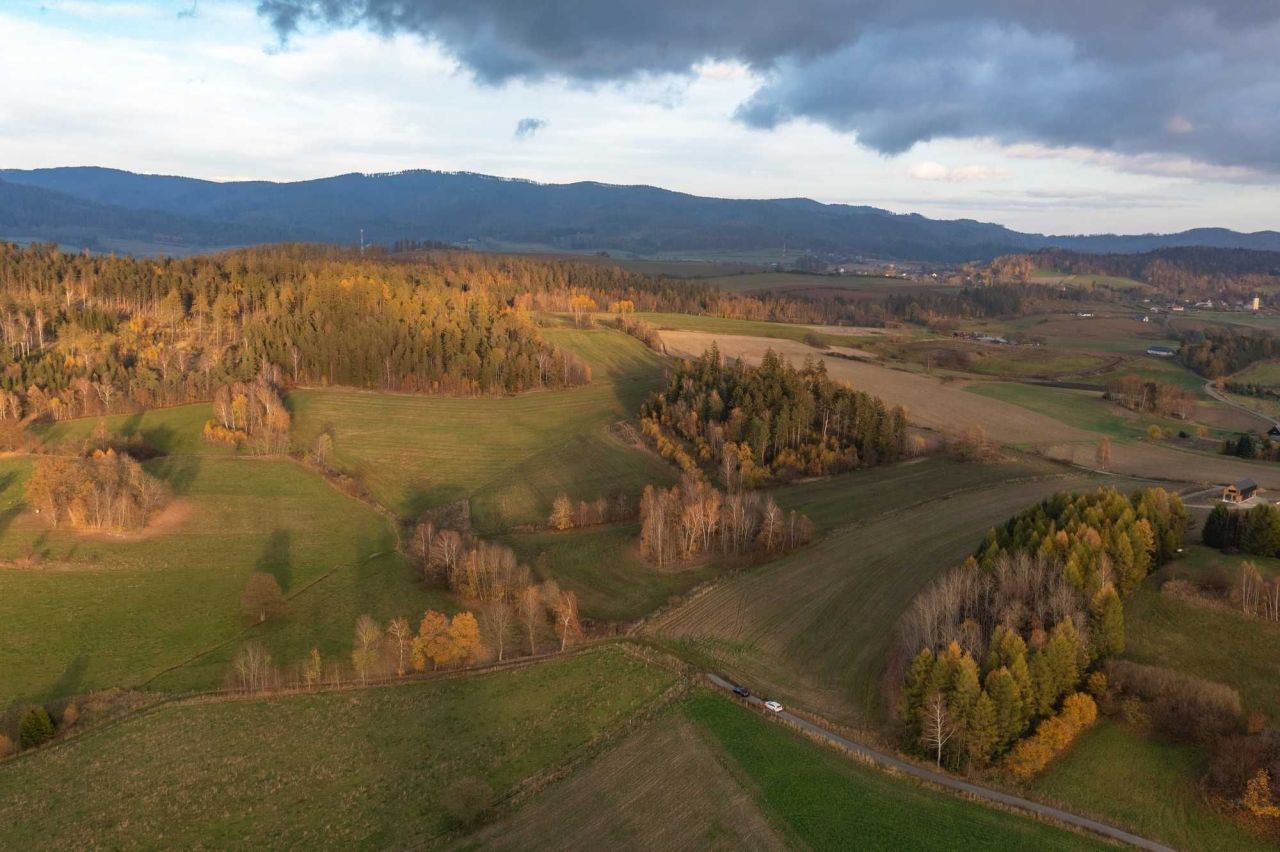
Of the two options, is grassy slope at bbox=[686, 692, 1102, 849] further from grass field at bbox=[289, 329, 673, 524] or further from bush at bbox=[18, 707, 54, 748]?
grass field at bbox=[289, 329, 673, 524]

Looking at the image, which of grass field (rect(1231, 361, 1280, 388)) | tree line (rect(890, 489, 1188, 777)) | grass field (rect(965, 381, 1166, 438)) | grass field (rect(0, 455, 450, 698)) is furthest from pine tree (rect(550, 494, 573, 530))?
grass field (rect(1231, 361, 1280, 388))

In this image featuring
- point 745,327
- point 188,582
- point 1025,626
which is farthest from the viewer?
point 745,327

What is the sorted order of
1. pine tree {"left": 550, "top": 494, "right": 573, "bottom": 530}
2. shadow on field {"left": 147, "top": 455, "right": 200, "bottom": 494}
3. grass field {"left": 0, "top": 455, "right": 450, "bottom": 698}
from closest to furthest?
grass field {"left": 0, "top": 455, "right": 450, "bottom": 698} → pine tree {"left": 550, "top": 494, "right": 573, "bottom": 530} → shadow on field {"left": 147, "top": 455, "right": 200, "bottom": 494}

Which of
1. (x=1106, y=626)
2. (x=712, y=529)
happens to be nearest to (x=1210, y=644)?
(x=1106, y=626)

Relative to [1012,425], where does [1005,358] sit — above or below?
above

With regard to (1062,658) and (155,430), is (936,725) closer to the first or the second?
(1062,658)

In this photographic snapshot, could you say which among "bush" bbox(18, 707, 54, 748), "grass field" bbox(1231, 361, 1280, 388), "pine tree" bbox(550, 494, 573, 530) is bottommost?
"bush" bbox(18, 707, 54, 748)

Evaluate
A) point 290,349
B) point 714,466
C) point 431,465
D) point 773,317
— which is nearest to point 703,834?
point 714,466

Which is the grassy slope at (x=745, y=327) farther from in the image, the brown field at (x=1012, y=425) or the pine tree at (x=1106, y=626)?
the pine tree at (x=1106, y=626)
